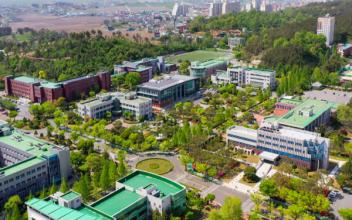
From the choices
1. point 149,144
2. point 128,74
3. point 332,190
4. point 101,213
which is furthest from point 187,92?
point 101,213

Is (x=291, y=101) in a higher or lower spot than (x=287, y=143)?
higher

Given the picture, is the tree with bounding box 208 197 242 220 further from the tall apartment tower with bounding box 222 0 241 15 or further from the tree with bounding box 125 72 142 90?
the tall apartment tower with bounding box 222 0 241 15

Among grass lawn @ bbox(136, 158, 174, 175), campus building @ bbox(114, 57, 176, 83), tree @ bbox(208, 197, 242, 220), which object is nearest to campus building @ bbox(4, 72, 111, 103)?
campus building @ bbox(114, 57, 176, 83)

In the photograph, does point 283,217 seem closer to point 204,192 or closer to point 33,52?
point 204,192

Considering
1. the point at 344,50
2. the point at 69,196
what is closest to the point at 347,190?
the point at 69,196

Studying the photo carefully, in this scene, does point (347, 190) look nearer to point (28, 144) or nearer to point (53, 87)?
point (28, 144)

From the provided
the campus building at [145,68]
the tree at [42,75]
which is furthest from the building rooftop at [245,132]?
the tree at [42,75]

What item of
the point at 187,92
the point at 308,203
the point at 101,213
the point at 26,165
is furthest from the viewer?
the point at 187,92

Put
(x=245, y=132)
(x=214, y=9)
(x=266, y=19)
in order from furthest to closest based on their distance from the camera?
(x=214, y=9)
(x=266, y=19)
(x=245, y=132)
